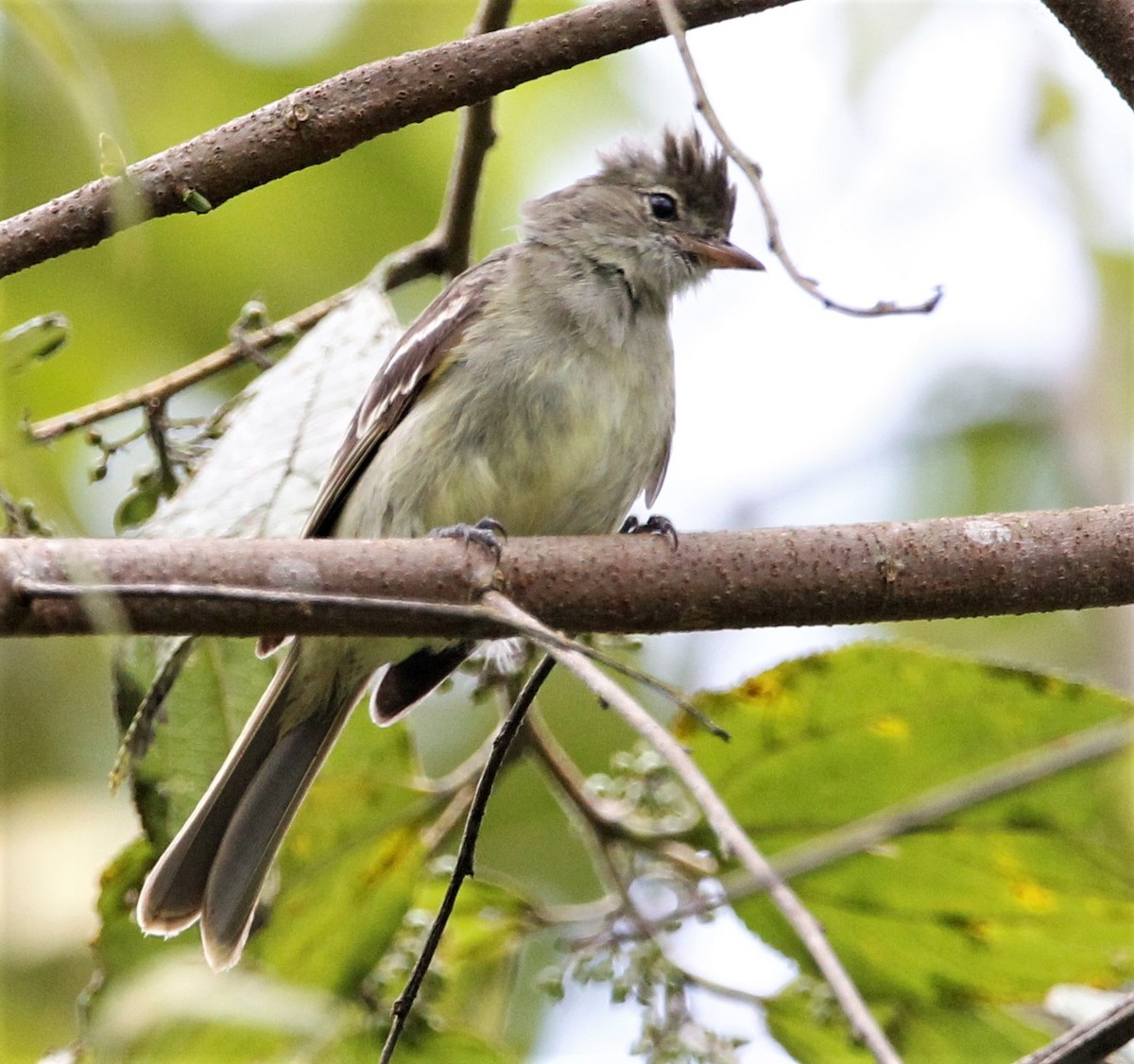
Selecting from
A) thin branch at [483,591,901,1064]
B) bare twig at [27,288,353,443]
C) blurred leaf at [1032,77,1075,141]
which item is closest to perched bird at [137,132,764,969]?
bare twig at [27,288,353,443]

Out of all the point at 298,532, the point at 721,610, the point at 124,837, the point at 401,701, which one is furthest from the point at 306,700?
the point at 721,610

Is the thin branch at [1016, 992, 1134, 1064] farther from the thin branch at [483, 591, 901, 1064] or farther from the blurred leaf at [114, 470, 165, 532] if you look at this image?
the blurred leaf at [114, 470, 165, 532]

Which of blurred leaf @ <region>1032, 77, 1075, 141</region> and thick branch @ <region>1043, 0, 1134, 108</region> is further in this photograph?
blurred leaf @ <region>1032, 77, 1075, 141</region>

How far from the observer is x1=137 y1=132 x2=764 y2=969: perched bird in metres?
3.45

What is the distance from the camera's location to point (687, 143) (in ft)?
14.6

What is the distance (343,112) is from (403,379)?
1367 millimetres

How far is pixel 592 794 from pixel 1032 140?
3.93 metres

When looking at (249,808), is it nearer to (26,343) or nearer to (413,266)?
(413,266)

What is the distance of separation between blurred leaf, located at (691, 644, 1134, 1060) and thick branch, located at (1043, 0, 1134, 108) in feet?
3.85

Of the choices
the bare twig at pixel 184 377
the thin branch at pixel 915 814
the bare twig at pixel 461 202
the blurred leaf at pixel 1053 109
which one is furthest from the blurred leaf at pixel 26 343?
the blurred leaf at pixel 1053 109

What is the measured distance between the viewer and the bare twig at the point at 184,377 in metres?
3.15

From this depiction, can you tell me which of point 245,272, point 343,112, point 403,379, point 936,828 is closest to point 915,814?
point 936,828

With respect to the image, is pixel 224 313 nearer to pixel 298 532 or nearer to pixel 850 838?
pixel 298 532

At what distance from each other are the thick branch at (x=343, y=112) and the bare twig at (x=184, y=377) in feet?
1.92
